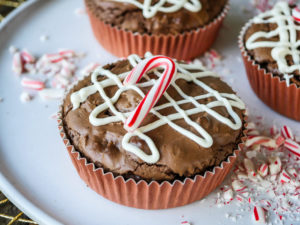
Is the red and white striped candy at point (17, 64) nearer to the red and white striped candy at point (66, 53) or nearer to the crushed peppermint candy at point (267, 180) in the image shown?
the red and white striped candy at point (66, 53)

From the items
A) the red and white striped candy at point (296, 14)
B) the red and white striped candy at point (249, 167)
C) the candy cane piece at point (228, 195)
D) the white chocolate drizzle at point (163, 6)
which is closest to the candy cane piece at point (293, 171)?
the red and white striped candy at point (249, 167)

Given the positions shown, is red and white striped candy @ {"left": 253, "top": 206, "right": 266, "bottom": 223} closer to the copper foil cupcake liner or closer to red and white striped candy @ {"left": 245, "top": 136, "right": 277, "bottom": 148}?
the copper foil cupcake liner

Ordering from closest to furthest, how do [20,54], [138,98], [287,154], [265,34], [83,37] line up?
[138,98] < [287,154] < [265,34] < [20,54] < [83,37]

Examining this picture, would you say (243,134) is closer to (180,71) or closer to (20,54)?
(180,71)

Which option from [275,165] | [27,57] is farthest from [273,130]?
[27,57]

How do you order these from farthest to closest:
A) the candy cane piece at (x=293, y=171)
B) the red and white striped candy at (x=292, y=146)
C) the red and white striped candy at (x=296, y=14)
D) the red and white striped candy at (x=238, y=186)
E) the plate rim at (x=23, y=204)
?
the red and white striped candy at (x=296, y=14) → the red and white striped candy at (x=292, y=146) → the candy cane piece at (x=293, y=171) → the red and white striped candy at (x=238, y=186) → the plate rim at (x=23, y=204)

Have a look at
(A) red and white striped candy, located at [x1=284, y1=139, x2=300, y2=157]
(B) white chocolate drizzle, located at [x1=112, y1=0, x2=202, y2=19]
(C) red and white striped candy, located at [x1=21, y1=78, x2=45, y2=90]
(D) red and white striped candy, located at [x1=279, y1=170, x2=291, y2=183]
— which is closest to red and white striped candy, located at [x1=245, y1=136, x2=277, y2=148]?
(A) red and white striped candy, located at [x1=284, y1=139, x2=300, y2=157]

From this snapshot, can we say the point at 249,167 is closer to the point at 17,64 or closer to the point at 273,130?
the point at 273,130

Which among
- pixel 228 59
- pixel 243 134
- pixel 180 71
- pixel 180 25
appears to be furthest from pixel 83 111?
pixel 228 59
